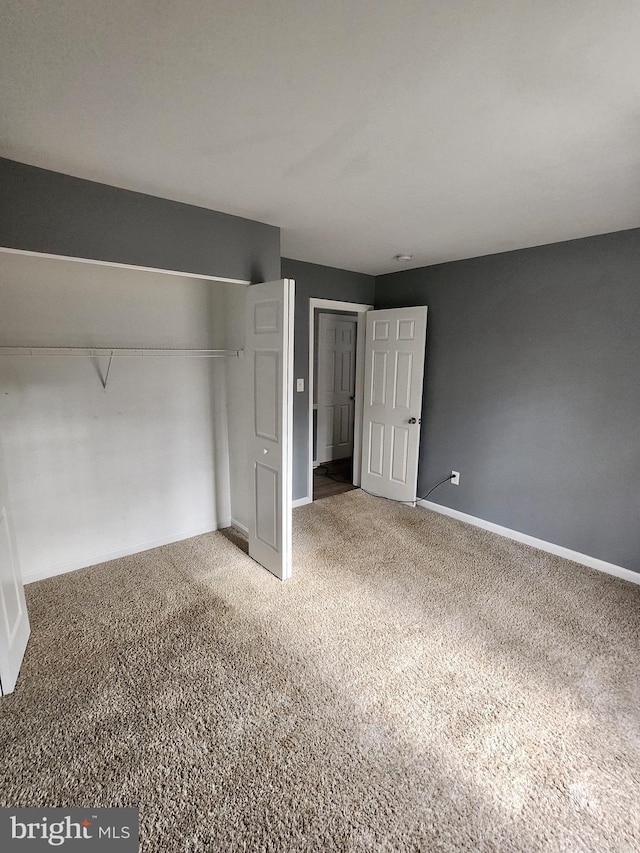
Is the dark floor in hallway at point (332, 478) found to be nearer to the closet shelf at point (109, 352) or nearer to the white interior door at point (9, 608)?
the closet shelf at point (109, 352)

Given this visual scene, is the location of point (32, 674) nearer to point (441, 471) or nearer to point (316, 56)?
point (316, 56)

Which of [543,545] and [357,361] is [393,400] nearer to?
[357,361]

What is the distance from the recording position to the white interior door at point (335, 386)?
18.1 feet

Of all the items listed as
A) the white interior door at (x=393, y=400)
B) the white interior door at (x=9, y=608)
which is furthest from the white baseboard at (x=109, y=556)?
the white interior door at (x=393, y=400)

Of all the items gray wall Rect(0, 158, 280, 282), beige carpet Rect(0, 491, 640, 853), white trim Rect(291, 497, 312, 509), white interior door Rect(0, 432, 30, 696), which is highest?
gray wall Rect(0, 158, 280, 282)

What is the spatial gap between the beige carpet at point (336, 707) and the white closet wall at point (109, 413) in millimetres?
372

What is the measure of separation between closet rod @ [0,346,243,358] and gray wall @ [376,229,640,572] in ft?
6.88

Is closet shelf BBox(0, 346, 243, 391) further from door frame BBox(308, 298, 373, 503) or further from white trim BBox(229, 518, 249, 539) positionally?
white trim BBox(229, 518, 249, 539)

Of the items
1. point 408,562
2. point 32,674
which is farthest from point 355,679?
point 32,674

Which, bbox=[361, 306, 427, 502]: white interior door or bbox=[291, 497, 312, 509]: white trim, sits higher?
bbox=[361, 306, 427, 502]: white interior door

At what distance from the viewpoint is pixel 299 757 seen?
5.16 ft

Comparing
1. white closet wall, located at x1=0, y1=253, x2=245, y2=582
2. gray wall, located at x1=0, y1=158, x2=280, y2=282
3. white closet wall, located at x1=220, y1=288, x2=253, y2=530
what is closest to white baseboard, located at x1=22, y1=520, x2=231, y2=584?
white closet wall, located at x1=0, y1=253, x2=245, y2=582

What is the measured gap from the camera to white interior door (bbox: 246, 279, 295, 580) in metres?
2.47

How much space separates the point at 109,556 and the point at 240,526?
3.39 ft
